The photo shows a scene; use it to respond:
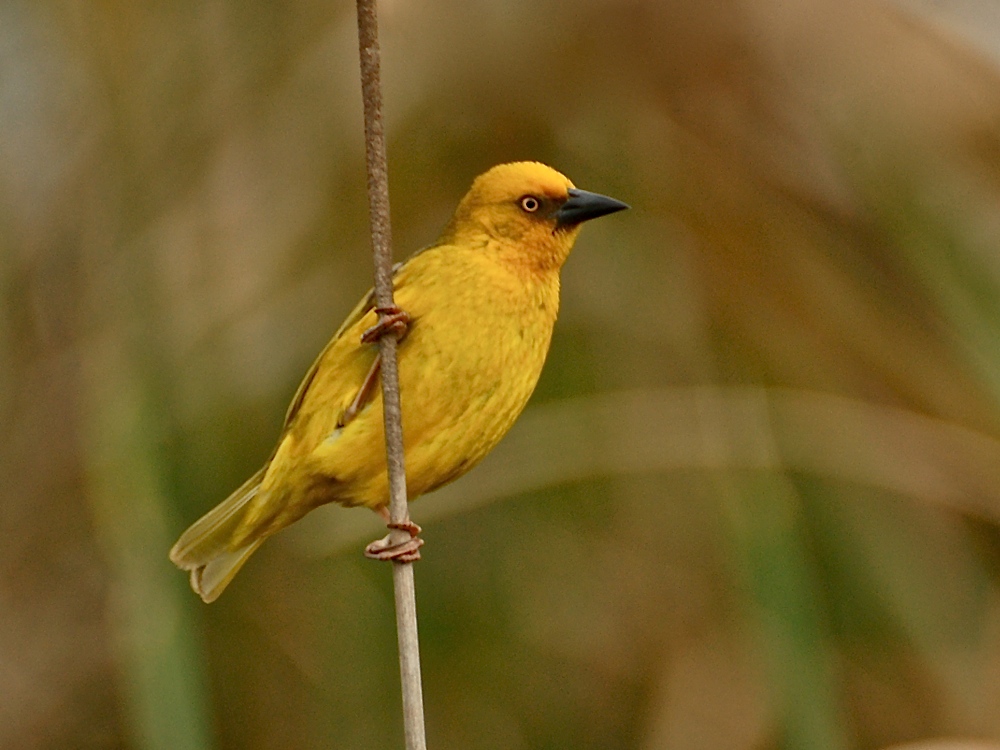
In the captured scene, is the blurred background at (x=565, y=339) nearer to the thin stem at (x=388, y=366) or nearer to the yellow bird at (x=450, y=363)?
the yellow bird at (x=450, y=363)

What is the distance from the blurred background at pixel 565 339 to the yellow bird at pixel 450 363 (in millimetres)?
597

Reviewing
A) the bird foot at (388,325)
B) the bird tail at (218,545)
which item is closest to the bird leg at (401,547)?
the bird foot at (388,325)

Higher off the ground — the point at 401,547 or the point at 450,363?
the point at 450,363

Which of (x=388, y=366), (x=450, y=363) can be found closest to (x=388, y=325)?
(x=388, y=366)

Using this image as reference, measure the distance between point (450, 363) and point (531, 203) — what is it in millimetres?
257

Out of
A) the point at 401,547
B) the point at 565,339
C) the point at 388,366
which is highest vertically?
the point at 565,339

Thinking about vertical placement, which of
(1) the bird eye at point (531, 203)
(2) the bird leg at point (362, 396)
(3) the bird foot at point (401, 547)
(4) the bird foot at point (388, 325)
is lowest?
(3) the bird foot at point (401, 547)

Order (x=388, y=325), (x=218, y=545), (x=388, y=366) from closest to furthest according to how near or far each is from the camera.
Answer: (x=388, y=366) < (x=388, y=325) < (x=218, y=545)

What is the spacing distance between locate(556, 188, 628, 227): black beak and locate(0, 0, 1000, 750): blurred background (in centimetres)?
80

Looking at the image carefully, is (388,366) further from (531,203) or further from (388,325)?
(531,203)

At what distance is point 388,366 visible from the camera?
134 centimetres

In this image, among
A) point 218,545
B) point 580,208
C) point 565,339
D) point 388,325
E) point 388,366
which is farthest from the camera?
point 565,339

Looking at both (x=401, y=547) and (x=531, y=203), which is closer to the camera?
(x=401, y=547)

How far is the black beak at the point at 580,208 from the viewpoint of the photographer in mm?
1584
